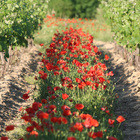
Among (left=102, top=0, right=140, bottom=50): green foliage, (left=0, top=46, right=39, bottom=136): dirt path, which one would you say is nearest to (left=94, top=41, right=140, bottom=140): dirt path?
(left=102, top=0, right=140, bottom=50): green foliage

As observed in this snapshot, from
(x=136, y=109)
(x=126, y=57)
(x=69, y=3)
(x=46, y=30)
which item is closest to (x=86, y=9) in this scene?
(x=69, y=3)

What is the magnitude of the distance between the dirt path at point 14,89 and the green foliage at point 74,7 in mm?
10174

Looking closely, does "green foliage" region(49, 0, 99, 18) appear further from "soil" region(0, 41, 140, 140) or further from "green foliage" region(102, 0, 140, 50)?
A: "green foliage" region(102, 0, 140, 50)

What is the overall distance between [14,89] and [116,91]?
7.64 feet

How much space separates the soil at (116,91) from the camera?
11.8 ft

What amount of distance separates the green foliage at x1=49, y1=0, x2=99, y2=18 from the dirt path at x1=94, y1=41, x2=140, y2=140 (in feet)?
34.7

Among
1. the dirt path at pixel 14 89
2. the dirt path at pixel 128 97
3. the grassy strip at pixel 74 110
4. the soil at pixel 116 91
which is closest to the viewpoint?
the grassy strip at pixel 74 110

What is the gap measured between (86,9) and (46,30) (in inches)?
296

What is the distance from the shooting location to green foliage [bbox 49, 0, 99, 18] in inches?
661

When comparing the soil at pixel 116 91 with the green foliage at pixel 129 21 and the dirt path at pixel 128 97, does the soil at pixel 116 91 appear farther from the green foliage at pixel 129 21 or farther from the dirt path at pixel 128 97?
the green foliage at pixel 129 21

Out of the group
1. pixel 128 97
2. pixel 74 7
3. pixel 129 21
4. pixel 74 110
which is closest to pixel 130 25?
pixel 129 21

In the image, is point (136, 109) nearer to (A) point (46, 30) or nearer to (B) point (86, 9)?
(A) point (46, 30)

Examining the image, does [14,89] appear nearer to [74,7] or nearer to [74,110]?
[74,110]

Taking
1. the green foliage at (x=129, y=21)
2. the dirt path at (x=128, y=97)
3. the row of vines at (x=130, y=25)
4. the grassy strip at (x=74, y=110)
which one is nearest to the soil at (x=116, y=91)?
the dirt path at (x=128, y=97)
